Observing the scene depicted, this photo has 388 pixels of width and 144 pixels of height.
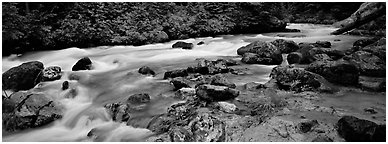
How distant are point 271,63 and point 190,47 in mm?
3197

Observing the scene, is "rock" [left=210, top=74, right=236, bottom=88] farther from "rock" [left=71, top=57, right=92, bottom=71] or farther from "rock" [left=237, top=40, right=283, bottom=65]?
"rock" [left=71, top=57, right=92, bottom=71]

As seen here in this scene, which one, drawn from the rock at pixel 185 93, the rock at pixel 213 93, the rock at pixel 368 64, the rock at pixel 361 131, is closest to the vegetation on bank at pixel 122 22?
the rock at pixel 185 93

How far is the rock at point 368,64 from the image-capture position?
610cm

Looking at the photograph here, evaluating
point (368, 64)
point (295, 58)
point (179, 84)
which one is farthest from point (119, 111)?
point (368, 64)

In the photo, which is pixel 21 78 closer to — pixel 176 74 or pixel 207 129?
pixel 176 74

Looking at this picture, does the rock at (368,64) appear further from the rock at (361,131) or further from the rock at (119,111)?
the rock at (119,111)

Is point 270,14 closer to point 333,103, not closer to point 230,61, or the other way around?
point 230,61

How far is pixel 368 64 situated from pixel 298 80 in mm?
1826

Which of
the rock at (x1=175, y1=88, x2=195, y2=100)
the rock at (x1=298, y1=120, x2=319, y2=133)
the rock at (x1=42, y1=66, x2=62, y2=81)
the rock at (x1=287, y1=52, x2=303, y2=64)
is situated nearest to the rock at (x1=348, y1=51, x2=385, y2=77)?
the rock at (x1=287, y1=52, x2=303, y2=64)

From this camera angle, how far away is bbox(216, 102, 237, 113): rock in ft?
15.2

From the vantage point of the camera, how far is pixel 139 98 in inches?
210

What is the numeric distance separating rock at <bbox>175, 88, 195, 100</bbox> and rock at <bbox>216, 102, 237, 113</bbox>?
625mm

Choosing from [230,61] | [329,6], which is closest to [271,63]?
[230,61]

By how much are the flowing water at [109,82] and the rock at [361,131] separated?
2469mm
